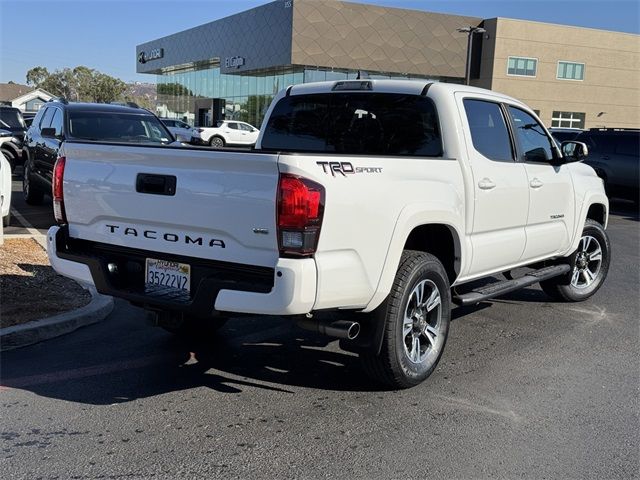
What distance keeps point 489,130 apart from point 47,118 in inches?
336

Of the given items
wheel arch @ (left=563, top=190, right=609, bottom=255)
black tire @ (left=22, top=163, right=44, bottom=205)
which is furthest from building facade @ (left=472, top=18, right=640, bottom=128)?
wheel arch @ (left=563, top=190, right=609, bottom=255)

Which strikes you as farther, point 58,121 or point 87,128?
point 58,121

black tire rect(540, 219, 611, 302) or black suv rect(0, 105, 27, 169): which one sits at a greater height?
black suv rect(0, 105, 27, 169)

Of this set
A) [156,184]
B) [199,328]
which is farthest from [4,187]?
[156,184]

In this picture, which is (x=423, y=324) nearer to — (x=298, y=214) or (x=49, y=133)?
(x=298, y=214)

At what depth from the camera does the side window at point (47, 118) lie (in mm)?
11022

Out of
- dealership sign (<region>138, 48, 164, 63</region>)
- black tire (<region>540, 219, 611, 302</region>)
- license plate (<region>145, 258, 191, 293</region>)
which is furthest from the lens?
dealership sign (<region>138, 48, 164, 63</region>)

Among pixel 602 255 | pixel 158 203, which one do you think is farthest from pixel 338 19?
pixel 158 203

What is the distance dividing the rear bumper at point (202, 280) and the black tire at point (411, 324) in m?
0.79

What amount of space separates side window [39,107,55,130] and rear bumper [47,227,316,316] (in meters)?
7.27

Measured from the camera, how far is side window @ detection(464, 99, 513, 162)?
5156 mm

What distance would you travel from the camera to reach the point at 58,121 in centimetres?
1046

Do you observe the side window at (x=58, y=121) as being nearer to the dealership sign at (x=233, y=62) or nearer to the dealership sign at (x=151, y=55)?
the dealership sign at (x=233, y=62)

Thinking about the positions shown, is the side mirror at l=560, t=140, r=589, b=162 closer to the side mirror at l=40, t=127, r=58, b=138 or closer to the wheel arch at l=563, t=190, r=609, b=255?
the wheel arch at l=563, t=190, r=609, b=255
